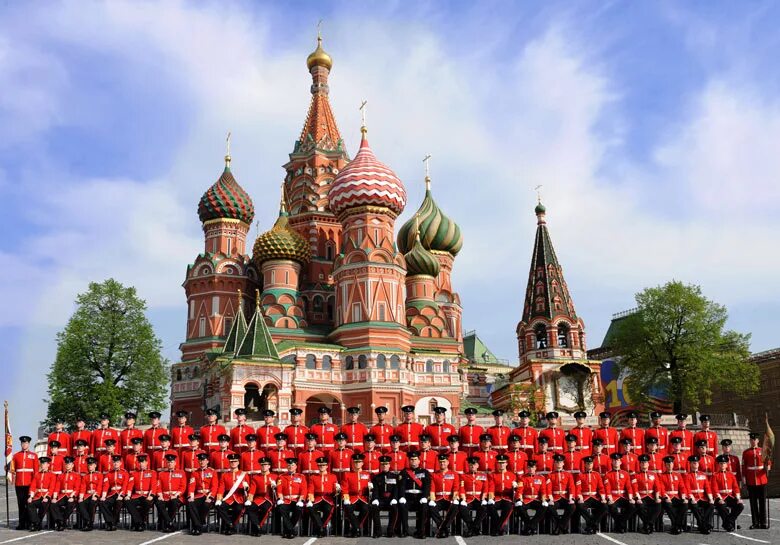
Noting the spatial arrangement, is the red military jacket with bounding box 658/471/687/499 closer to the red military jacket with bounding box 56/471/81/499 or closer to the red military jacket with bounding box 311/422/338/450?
the red military jacket with bounding box 311/422/338/450

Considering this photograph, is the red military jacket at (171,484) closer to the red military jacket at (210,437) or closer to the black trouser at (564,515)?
the red military jacket at (210,437)

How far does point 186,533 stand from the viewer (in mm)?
12484

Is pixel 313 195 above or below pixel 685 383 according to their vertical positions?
above

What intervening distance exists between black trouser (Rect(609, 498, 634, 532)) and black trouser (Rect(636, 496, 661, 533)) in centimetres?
13

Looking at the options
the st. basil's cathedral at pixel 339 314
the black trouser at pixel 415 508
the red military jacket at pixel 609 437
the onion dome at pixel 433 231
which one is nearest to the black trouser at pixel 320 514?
the black trouser at pixel 415 508

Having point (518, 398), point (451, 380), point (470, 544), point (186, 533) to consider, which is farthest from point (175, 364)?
point (470, 544)

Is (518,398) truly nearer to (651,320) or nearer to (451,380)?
A: (451,380)

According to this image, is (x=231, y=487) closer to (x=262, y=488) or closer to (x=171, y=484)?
(x=262, y=488)

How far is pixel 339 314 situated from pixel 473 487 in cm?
2742

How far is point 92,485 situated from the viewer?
13.0m

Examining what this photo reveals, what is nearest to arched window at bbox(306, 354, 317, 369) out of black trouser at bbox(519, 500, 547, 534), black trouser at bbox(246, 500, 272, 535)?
black trouser at bbox(246, 500, 272, 535)

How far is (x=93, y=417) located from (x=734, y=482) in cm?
2796

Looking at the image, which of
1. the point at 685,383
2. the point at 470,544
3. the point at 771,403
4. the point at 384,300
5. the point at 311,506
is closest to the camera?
the point at 470,544

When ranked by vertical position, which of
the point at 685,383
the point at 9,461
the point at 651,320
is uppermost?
the point at 651,320
